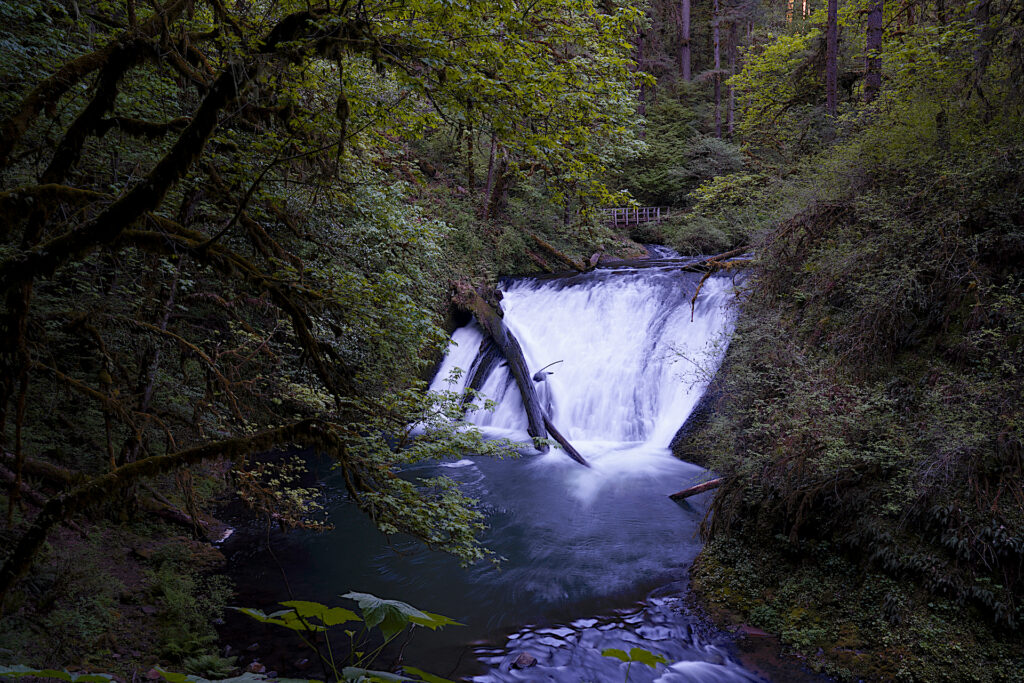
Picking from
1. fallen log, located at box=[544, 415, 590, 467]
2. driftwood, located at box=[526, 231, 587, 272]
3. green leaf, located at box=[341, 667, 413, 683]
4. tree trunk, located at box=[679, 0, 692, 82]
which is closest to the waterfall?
fallen log, located at box=[544, 415, 590, 467]

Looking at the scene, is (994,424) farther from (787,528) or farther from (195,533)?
(195,533)

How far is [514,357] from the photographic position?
43.3 feet

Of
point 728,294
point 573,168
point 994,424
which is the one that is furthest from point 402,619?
point 728,294

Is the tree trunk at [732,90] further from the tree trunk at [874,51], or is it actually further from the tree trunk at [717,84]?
the tree trunk at [874,51]

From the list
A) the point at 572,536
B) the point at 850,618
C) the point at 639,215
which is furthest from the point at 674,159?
the point at 850,618

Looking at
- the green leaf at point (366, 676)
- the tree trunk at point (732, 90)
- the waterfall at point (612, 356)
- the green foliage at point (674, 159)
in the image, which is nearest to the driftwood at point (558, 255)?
the waterfall at point (612, 356)

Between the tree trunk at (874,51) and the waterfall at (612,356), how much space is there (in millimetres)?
4589

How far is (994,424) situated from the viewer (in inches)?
220

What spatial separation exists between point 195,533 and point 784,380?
308 inches

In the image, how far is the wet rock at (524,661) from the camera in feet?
18.9

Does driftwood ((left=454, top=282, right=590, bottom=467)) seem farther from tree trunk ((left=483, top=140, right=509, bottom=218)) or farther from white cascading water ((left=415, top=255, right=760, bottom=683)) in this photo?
tree trunk ((left=483, top=140, right=509, bottom=218))

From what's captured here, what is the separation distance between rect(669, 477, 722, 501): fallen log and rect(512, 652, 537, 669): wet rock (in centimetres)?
389

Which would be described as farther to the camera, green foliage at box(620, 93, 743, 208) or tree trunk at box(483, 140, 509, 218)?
green foliage at box(620, 93, 743, 208)

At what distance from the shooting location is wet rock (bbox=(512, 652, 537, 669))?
18.9 feet
